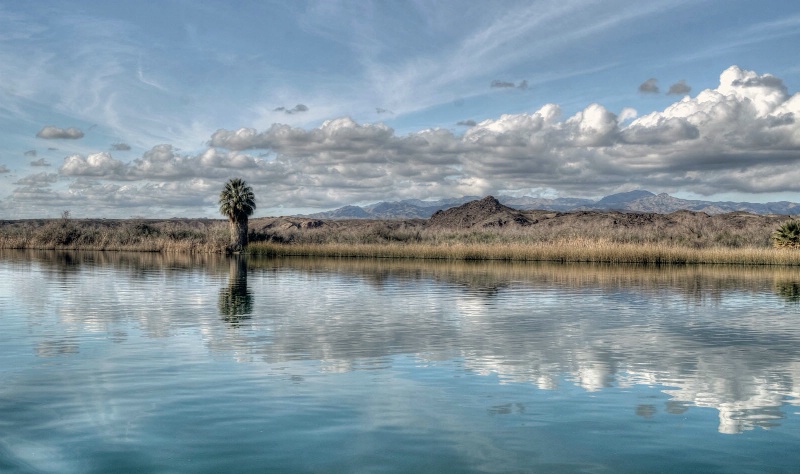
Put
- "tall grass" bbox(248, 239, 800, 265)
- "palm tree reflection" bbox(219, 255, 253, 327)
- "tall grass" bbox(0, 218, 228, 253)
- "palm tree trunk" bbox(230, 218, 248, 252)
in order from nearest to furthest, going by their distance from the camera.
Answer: "palm tree reflection" bbox(219, 255, 253, 327) → "tall grass" bbox(248, 239, 800, 265) → "palm tree trunk" bbox(230, 218, 248, 252) → "tall grass" bbox(0, 218, 228, 253)

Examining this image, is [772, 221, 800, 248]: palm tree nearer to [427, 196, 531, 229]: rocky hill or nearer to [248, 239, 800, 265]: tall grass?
[248, 239, 800, 265]: tall grass

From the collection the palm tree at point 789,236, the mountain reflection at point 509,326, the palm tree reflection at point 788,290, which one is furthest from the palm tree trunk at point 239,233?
the palm tree reflection at point 788,290

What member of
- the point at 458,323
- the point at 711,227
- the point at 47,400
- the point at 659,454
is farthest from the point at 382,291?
the point at 711,227

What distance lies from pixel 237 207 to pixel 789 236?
52.5m

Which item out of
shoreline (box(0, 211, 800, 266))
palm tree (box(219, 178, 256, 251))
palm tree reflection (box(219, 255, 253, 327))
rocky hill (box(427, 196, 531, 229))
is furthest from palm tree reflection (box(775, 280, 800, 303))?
rocky hill (box(427, 196, 531, 229))

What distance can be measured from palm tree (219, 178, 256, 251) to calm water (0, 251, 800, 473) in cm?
5610

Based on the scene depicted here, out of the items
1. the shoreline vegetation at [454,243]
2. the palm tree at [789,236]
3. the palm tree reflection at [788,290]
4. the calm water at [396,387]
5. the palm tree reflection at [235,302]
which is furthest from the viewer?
the palm tree at [789,236]

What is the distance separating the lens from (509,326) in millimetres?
20609

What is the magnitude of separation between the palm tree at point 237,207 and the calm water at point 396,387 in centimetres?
5610

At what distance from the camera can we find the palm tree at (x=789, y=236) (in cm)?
6462

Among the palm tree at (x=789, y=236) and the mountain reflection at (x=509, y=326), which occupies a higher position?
the palm tree at (x=789, y=236)

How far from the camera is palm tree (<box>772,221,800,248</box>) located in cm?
6462

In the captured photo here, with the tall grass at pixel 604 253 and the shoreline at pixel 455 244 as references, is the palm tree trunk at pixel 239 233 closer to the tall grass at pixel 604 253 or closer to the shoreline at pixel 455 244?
the shoreline at pixel 455 244

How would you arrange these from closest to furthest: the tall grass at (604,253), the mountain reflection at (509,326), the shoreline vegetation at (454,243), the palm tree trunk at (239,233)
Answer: the mountain reflection at (509,326) → the tall grass at (604,253) → the shoreline vegetation at (454,243) → the palm tree trunk at (239,233)
